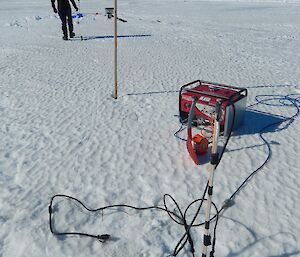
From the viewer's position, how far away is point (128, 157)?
4160mm

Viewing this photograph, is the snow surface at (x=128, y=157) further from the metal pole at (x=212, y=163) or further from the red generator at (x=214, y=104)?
the metal pole at (x=212, y=163)

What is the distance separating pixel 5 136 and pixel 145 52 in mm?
6218

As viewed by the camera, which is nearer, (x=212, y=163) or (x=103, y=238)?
(x=212, y=163)

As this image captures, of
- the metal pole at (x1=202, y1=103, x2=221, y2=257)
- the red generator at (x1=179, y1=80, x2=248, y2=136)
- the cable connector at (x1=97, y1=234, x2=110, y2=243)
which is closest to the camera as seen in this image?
the metal pole at (x1=202, y1=103, x2=221, y2=257)

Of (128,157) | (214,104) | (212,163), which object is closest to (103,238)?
(212,163)

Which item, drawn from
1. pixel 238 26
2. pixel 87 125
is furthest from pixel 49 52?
pixel 238 26

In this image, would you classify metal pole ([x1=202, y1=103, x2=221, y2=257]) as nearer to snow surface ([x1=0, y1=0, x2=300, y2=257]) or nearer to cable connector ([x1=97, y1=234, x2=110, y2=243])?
snow surface ([x1=0, y1=0, x2=300, y2=257])

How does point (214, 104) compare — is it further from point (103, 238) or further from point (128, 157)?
point (103, 238)

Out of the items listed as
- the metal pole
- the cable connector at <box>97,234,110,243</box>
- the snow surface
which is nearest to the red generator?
the snow surface

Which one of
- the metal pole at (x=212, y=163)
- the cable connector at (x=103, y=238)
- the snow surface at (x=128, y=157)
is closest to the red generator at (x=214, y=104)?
the snow surface at (x=128, y=157)

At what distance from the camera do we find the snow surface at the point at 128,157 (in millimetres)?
2889

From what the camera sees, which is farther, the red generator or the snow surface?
the red generator

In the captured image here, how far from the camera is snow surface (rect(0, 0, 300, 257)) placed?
2889mm

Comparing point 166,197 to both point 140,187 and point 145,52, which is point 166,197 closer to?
point 140,187
